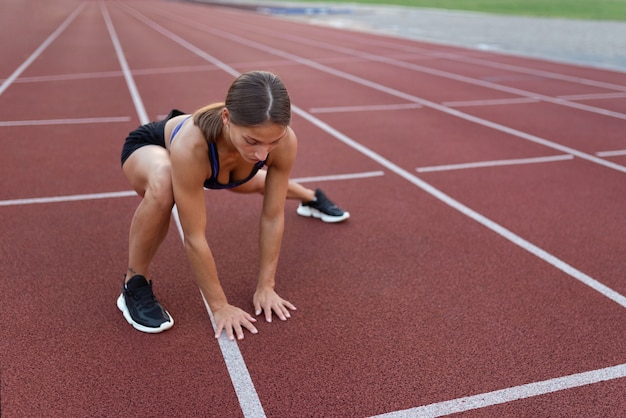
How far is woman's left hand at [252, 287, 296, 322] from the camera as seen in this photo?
2975 mm

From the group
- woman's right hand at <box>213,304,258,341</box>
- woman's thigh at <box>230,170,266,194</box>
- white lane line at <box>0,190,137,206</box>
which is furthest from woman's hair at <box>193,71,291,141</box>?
white lane line at <box>0,190,137,206</box>

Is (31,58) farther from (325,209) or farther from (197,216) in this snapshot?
(197,216)

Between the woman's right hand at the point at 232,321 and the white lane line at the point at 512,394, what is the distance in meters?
0.81

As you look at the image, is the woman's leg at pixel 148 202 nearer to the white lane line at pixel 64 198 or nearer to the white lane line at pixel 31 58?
the white lane line at pixel 64 198

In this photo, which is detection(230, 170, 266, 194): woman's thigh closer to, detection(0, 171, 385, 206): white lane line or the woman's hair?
the woman's hair

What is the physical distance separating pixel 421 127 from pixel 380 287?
3872mm

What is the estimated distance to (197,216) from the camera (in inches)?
104

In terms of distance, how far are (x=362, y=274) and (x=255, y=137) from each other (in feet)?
4.57

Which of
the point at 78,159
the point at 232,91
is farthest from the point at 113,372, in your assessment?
the point at 78,159

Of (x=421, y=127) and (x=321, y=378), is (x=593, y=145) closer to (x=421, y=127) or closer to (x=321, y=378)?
(x=421, y=127)

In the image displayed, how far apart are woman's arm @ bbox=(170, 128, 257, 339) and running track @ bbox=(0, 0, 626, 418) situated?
11cm

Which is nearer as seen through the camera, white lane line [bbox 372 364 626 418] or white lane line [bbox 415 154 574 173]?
white lane line [bbox 372 364 626 418]

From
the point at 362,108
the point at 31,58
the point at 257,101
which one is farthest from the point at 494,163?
the point at 31,58

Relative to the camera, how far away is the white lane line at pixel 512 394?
91.7 inches
